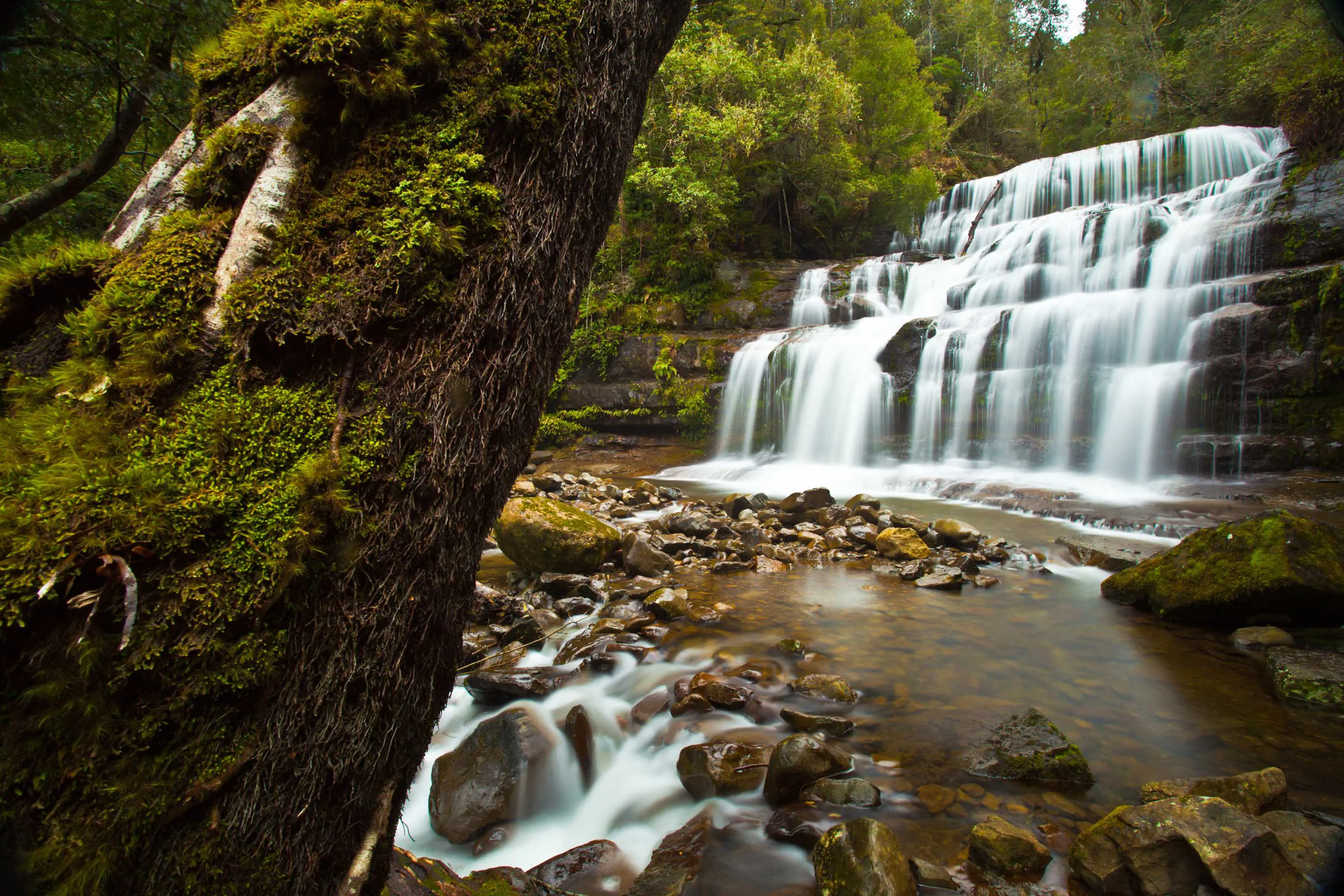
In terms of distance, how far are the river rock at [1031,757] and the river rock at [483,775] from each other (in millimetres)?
2445

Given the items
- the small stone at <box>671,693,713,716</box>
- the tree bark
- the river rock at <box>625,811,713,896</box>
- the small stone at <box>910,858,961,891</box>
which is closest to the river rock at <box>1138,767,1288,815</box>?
the small stone at <box>910,858,961,891</box>

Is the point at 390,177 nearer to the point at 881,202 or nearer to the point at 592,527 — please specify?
the point at 592,527

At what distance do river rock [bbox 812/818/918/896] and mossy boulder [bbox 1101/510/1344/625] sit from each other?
427 cm

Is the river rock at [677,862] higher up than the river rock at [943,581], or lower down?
lower down

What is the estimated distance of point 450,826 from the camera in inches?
112

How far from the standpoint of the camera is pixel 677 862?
265 centimetres

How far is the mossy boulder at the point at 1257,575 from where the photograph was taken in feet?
14.6

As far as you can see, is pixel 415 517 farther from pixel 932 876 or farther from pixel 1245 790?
pixel 1245 790

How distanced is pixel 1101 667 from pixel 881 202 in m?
20.5

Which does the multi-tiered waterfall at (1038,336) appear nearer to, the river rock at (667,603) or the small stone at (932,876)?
the river rock at (667,603)

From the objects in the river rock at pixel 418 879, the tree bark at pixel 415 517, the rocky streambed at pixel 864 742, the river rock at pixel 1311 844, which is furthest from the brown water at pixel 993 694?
the tree bark at pixel 415 517

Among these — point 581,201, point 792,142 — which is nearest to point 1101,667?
point 581,201

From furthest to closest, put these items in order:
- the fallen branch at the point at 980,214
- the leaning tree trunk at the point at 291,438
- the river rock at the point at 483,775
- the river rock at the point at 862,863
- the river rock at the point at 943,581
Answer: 1. the fallen branch at the point at 980,214
2. the river rock at the point at 943,581
3. the river rock at the point at 483,775
4. the river rock at the point at 862,863
5. the leaning tree trunk at the point at 291,438

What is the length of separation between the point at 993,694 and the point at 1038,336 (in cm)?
1085
